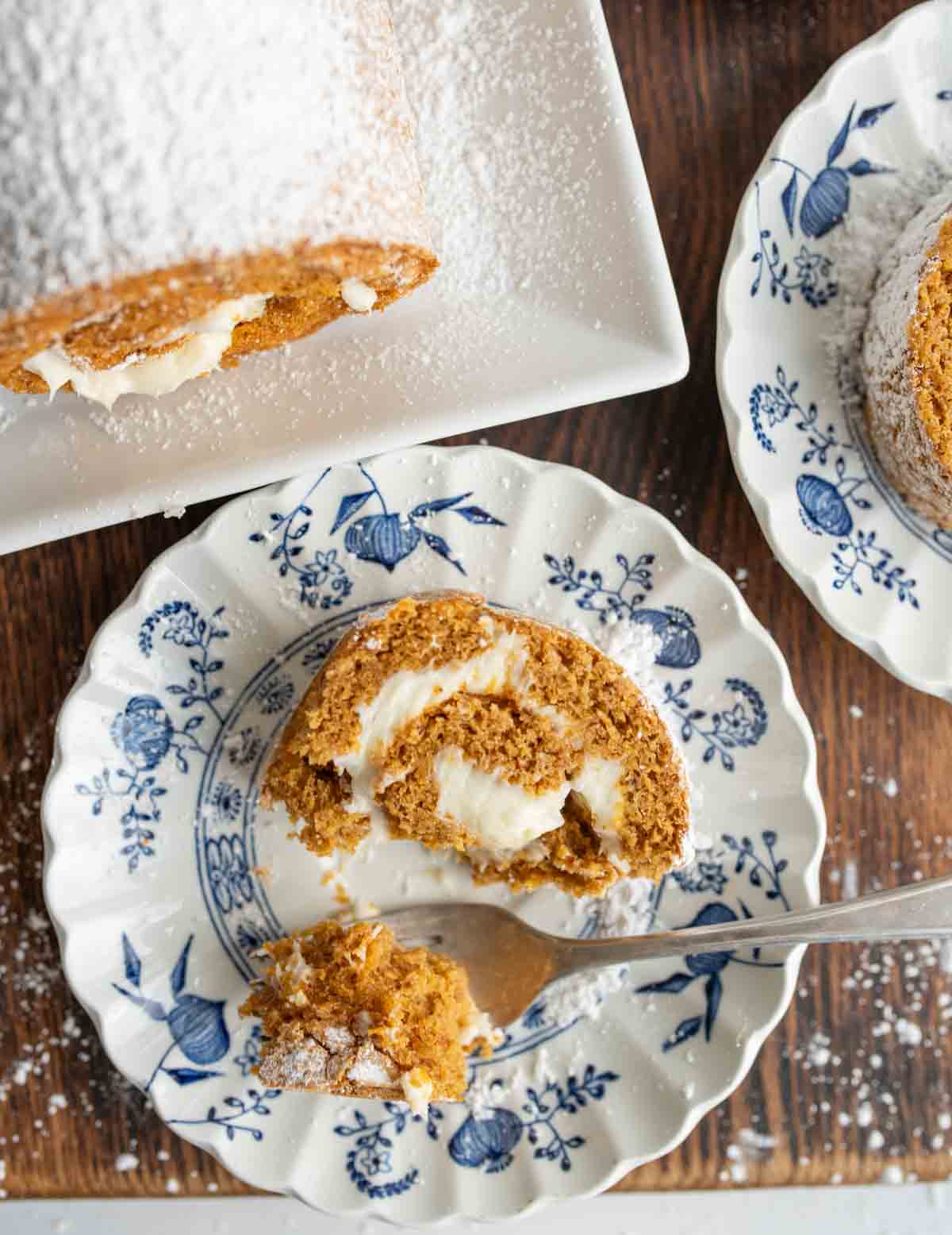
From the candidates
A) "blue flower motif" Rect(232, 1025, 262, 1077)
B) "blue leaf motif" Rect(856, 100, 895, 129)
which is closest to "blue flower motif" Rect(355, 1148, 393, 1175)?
"blue flower motif" Rect(232, 1025, 262, 1077)

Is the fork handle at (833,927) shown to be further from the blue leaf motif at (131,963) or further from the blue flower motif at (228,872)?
the blue leaf motif at (131,963)

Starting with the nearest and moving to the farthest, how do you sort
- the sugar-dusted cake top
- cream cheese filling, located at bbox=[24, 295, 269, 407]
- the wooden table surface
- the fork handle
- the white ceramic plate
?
the sugar-dusted cake top, cream cheese filling, located at bbox=[24, 295, 269, 407], the white ceramic plate, the fork handle, the wooden table surface

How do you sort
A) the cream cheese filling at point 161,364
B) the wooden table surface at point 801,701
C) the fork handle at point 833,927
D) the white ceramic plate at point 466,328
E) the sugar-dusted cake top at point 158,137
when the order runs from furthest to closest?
the wooden table surface at point 801,701
the fork handle at point 833,927
the white ceramic plate at point 466,328
the cream cheese filling at point 161,364
the sugar-dusted cake top at point 158,137

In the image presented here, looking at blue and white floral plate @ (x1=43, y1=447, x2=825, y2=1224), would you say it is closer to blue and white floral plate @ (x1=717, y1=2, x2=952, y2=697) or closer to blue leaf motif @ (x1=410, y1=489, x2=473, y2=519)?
blue leaf motif @ (x1=410, y1=489, x2=473, y2=519)

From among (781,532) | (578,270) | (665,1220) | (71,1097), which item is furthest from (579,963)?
(578,270)

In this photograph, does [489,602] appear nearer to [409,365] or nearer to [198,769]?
[409,365]

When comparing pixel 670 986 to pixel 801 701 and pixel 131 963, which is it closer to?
pixel 801 701

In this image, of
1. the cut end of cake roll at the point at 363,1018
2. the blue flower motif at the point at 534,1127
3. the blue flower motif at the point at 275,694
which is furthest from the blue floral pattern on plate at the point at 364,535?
the blue flower motif at the point at 534,1127
